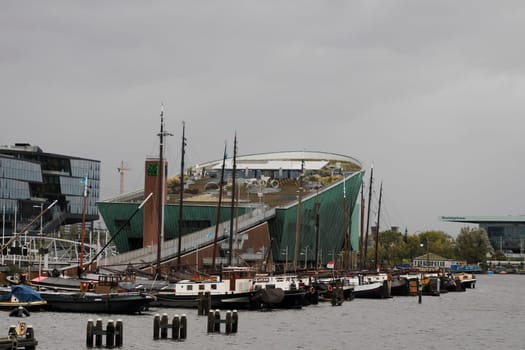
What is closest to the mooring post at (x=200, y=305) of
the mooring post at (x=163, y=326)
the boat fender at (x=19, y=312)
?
the boat fender at (x=19, y=312)

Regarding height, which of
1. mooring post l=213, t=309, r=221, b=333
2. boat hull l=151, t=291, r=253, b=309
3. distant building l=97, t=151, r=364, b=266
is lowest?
mooring post l=213, t=309, r=221, b=333

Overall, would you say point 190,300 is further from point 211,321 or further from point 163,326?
point 163,326

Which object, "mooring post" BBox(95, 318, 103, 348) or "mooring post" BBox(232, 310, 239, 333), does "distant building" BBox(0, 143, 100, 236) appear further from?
"mooring post" BBox(95, 318, 103, 348)

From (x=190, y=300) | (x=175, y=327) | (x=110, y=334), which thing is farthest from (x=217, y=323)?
(x=190, y=300)

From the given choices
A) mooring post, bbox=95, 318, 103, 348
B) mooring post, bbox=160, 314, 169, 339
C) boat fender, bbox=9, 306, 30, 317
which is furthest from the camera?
boat fender, bbox=9, 306, 30, 317

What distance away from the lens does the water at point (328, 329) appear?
2406 inches

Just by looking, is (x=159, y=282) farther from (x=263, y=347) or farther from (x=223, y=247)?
(x=223, y=247)

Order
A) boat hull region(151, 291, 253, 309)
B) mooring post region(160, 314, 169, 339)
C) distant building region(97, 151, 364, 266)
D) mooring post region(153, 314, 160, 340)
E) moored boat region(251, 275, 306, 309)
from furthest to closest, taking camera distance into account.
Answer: distant building region(97, 151, 364, 266) → moored boat region(251, 275, 306, 309) → boat hull region(151, 291, 253, 309) → mooring post region(153, 314, 160, 340) → mooring post region(160, 314, 169, 339)

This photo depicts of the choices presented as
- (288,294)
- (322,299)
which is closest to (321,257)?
(322,299)

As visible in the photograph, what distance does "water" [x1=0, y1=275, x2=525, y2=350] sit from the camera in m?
61.1

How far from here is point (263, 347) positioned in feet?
198

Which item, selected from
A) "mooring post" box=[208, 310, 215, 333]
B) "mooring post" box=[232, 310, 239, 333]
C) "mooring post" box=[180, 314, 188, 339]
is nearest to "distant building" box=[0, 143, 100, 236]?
"mooring post" box=[208, 310, 215, 333]

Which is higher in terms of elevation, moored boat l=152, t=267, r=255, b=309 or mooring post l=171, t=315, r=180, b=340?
moored boat l=152, t=267, r=255, b=309

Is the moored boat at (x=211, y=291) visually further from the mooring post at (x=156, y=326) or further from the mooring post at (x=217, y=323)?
the mooring post at (x=156, y=326)
